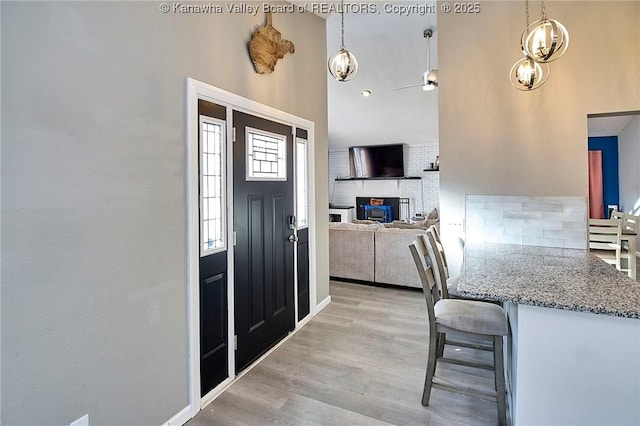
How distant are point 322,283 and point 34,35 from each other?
124 inches

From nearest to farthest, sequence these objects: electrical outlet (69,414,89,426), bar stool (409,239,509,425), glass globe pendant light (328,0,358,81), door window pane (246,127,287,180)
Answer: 1. electrical outlet (69,414,89,426)
2. bar stool (409,239,509,425)
3. glass globe pendant light (328,0,358,81)
4. door window pane (246,127,287,180)

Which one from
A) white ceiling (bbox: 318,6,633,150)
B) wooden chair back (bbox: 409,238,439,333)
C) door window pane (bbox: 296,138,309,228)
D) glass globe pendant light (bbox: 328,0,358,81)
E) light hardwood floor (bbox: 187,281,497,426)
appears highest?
white ceiling (bbox: 318,6,633,150)

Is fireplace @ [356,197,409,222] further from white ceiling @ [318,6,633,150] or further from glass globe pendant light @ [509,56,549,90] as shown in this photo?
glass globe pendant light @ [509,56,549,90]

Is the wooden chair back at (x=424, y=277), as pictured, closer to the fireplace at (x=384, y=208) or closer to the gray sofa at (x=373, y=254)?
the gray sofa at (x=373, y=254)

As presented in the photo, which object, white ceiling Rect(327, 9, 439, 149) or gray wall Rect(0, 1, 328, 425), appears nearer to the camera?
gray wall Rect(0, 1, 328, 425)

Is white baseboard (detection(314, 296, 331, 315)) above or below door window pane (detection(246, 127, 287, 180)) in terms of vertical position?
below

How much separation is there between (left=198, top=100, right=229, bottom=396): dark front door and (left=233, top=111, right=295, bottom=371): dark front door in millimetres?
139

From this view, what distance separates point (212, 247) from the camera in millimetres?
2293

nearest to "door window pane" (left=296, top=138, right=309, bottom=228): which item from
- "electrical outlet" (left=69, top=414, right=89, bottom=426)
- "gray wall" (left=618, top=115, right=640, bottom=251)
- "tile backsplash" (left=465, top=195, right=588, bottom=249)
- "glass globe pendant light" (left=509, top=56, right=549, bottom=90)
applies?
Result: "tile backsplash" (left=465, top=195, right=588, bottom=249)

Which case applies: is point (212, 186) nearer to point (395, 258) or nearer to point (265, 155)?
point (265, 155)

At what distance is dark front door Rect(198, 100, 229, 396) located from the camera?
2.19 meters

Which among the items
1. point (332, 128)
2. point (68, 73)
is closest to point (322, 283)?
point (68, 73)

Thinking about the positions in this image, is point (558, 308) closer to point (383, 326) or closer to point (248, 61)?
point (383, 326)

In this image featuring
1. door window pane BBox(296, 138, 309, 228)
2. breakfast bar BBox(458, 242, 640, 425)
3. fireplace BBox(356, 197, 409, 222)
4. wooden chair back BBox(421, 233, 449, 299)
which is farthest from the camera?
fireplace BBox(356, 197, 409, 222)
